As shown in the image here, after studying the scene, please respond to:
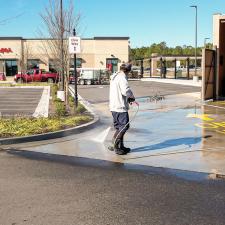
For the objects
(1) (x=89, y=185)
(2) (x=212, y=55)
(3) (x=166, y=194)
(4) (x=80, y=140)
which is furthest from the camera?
(2) (x=212, y=55)

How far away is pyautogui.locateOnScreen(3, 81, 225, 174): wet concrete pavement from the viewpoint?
807 centimetres

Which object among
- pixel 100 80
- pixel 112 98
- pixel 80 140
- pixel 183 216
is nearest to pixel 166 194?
pixel 183 216

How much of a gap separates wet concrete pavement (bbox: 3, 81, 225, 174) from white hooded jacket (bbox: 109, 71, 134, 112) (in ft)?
3.30

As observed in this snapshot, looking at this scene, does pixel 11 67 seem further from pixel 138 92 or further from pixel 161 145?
pixel 161 145

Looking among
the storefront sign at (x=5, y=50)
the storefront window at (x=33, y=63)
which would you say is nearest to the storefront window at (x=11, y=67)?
the storefront sign at (x=5, y=50)

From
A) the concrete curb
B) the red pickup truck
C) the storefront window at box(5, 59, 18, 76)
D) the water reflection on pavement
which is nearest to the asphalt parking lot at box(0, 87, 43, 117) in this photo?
the water reflection on pavement

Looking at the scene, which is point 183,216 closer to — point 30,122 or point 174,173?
point 174,173

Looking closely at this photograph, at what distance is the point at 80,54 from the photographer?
206 ft

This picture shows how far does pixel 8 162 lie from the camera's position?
8.13 metres

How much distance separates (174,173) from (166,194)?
125cm

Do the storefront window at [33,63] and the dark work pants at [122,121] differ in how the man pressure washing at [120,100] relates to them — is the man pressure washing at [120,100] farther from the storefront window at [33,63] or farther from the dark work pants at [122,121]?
the storefront window at [33,63]

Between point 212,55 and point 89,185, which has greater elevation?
point 212,55

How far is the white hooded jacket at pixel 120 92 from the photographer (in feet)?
28.0

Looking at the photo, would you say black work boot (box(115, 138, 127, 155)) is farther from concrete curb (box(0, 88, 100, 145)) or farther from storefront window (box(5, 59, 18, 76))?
storefront window (box(5, 59, 18, 76))
